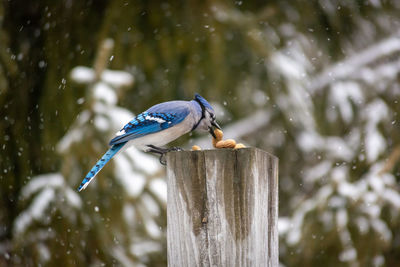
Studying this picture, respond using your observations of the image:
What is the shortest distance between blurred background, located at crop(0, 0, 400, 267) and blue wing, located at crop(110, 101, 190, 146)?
47.1 inches

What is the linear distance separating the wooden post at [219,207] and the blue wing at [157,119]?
0.66 metres

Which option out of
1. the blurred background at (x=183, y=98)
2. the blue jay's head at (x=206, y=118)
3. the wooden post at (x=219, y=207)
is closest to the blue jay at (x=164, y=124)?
the blue jay's head at (x=206, y=118)

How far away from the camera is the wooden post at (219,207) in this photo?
150 cm

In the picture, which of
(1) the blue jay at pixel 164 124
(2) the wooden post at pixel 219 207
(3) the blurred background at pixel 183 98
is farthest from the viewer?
(3) the blurred background at pixel 183 98

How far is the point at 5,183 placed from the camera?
3627 millimetres

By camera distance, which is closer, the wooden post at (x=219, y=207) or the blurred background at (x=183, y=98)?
the wooden post at (x=219, y=207)

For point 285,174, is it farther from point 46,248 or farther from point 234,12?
point 46,248

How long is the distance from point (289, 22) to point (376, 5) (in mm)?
910

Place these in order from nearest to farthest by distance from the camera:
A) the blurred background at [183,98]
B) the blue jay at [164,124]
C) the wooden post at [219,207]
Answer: the wooden post at [219,207] < the blue jay at [164,124] < the blurred background at [183,98]

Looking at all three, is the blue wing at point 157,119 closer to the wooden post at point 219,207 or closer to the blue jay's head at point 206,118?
the blue jay's head at point 206,118

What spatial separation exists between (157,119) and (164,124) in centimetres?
4

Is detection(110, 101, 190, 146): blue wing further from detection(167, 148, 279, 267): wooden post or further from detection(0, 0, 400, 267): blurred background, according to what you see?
detection(0, 0, 400, 267): blurred background

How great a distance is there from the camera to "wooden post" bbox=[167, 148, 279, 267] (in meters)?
1.50

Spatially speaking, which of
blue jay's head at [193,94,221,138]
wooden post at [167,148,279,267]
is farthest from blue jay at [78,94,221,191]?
wooden post at [167,148,279,267]
